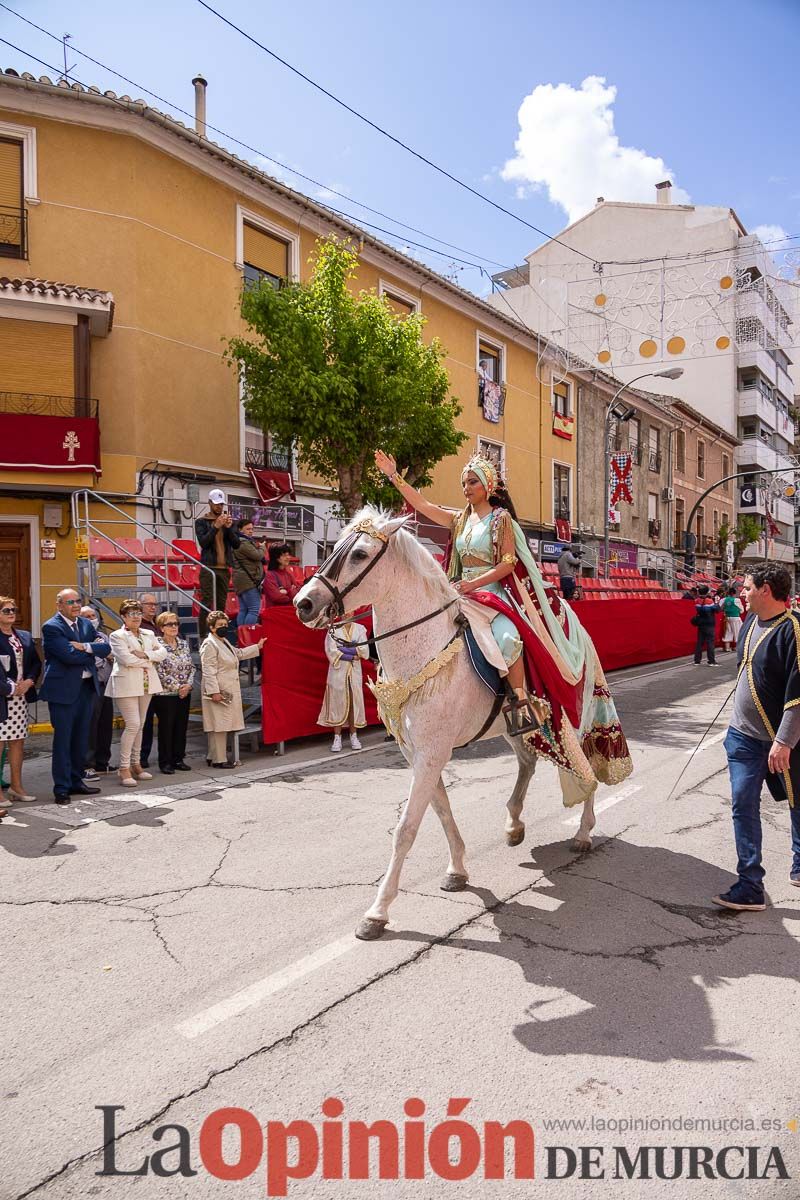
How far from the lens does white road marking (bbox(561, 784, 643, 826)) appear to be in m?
6.29

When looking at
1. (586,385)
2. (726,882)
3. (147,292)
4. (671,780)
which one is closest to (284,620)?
(671,780)

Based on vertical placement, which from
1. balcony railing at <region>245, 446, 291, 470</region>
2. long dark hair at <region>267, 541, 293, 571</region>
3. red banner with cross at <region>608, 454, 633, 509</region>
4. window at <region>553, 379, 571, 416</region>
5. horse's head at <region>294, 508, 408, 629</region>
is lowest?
horse's head at <region>294, 508, 408, 629</region>

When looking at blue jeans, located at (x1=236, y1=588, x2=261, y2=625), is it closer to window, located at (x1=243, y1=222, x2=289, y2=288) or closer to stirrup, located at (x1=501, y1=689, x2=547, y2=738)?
stirrup, located at (x1=501, y1=689, x2=547, y2=738)

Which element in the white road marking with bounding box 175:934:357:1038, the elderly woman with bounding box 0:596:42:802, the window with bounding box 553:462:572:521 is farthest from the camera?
the window with bounding box 553:462:572:521

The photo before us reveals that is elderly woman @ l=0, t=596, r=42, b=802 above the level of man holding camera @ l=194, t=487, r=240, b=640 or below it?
below

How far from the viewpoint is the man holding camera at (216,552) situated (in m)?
11.0

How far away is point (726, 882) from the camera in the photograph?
498 cm

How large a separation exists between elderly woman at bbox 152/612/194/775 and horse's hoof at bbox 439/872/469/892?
4.52 m

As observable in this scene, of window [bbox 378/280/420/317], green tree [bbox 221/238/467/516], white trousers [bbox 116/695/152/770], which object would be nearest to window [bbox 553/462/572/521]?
window [bbox 378/280/420/317]

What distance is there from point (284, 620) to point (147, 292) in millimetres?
9779

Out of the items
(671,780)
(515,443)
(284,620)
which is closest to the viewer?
(671,780)

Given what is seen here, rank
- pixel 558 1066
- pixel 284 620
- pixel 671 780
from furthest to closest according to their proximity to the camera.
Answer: pixel 284 620, pixel 671 780, pixel 558 1066

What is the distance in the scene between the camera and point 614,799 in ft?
22.9

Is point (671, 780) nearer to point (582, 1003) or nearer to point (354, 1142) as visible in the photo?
point (582, 1003)
